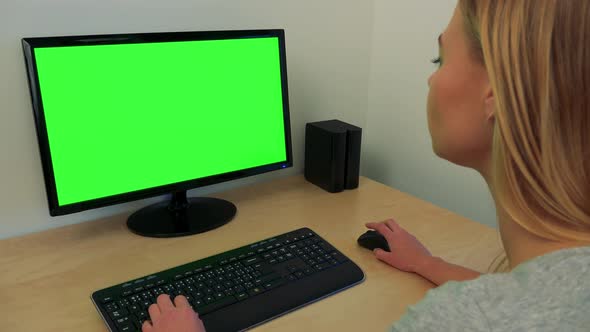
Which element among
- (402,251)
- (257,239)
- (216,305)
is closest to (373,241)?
(402,251)

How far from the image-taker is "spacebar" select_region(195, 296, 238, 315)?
853 millimetres

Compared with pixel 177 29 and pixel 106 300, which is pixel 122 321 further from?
pixel 177 29

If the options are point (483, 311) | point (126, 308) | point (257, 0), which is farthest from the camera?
point (257, 0)

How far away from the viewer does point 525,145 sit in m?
0.62

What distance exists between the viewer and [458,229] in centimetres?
121

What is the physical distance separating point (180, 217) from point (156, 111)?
0.85 ft

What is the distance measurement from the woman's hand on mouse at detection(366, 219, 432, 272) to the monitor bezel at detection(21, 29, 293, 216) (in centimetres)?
35

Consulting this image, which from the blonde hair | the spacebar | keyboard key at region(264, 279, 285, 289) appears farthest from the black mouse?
the blonde hair

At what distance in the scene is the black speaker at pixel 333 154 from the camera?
1362mm

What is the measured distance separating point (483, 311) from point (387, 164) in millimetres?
1122

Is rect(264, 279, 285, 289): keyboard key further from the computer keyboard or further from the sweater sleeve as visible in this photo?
the sweater sleeve

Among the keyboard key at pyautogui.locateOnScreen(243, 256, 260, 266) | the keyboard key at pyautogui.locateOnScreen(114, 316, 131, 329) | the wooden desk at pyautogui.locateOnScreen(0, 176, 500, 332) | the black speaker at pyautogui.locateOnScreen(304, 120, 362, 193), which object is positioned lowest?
the wooden desk at pyautogui.locateOnScreen(0, 176, 500, 332)

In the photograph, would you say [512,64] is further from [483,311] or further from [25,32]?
[25,32]

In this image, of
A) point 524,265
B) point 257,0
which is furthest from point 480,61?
point 257,0
